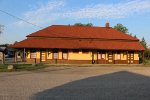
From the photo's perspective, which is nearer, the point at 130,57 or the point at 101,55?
the point at 101,55

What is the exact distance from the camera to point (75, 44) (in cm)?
5116

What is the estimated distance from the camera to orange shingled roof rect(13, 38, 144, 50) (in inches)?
1943

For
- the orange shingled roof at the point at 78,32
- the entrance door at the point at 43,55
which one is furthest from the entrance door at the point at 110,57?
the entrance door at the point at 43,55

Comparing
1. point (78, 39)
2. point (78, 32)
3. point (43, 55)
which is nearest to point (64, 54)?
point (43, 55)

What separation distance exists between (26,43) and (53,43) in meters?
3.84

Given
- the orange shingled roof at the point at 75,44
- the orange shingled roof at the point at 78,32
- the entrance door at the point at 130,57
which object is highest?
the orange shingled roof at the point at 78,32

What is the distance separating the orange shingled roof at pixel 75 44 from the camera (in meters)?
49.3

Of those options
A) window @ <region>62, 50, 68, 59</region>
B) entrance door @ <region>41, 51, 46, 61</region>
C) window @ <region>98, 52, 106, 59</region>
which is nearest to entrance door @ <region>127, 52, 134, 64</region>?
window @ <region>98, 52, 106, 59</region>

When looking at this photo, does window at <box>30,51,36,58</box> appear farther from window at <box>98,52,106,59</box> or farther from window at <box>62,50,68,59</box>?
window at <box>98,52,106,59</box>

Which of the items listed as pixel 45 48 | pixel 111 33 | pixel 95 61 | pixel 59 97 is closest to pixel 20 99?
pixel 59 97

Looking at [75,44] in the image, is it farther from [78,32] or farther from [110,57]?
[110,57]

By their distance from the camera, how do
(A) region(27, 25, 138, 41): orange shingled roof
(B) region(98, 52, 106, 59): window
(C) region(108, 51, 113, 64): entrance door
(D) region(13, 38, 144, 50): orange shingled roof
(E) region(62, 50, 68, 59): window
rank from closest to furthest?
(D) region(13, 38, 144, 50): orange shingled roof
(E) region(62, 50, 68, 59): window
(A) region(27, 25, 138, 41): orange shingled roof
(B) region(98, 52, 106, 59): window
(C) region(108, 51, 113, 64): entrance door

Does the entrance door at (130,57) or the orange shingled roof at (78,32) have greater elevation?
the orange shingled roof at (78,32)

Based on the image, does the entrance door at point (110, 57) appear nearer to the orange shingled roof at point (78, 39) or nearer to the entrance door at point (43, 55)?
the orange shingled roof at point (78, 39)
